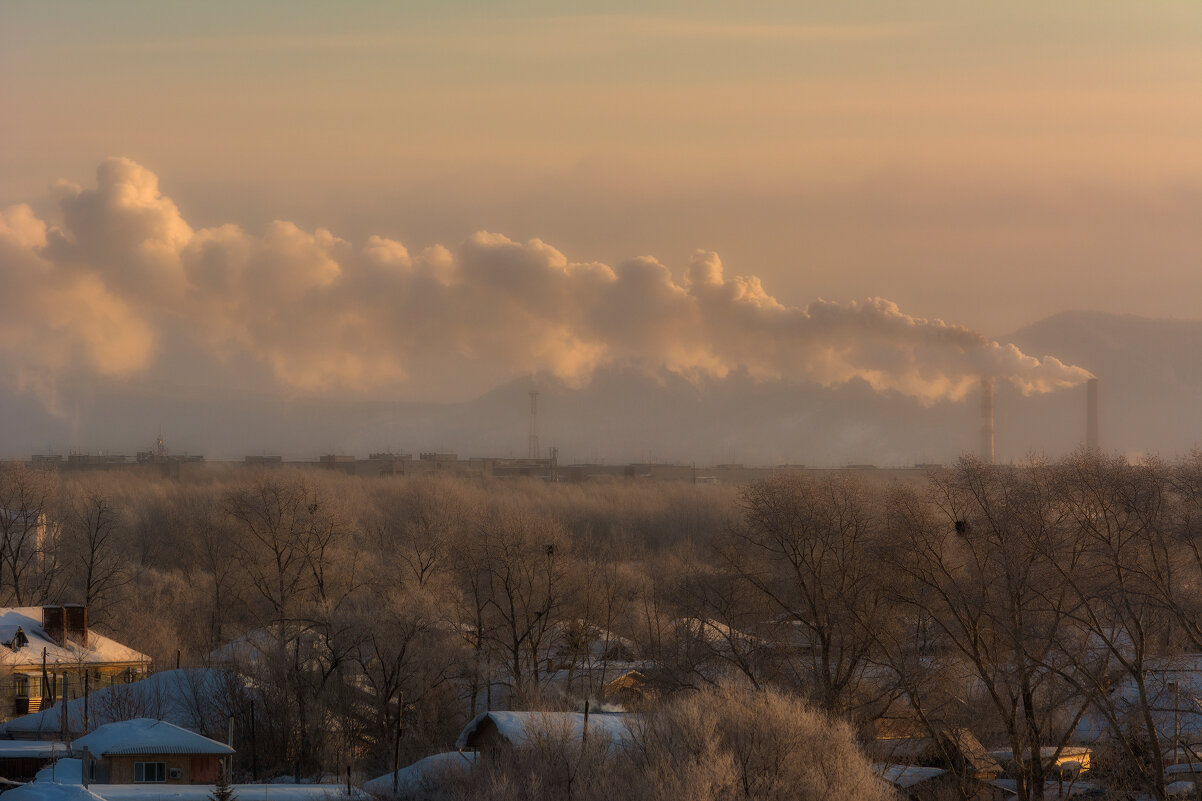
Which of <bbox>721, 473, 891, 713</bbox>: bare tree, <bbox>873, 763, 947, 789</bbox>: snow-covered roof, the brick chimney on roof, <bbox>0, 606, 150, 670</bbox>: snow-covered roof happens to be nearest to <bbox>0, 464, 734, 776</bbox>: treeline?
<bbox>0, 606, 150, 670</bbox>: snow-covered roof

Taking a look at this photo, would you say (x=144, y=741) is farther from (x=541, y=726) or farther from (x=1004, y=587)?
(x=1004, y=587)

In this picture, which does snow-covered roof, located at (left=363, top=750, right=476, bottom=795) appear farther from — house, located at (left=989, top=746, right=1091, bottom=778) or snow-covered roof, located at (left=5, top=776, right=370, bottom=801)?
house, located at (left=989, top=746, right=1091, bottom=778)

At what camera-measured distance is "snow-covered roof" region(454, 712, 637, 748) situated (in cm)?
4196

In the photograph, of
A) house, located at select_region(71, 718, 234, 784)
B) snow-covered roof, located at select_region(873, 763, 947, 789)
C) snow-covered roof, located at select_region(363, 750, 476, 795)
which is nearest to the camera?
snow-covered roof, located at select_region(873, 763, 947, 789)

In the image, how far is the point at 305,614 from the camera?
2670 inches

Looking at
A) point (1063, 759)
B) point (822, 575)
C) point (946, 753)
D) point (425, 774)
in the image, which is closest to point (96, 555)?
point (425, 774)

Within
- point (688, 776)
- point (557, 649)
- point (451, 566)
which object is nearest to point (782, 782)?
point (688, 776)

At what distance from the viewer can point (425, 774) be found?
45688mm

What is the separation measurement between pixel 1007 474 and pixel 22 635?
129 ft

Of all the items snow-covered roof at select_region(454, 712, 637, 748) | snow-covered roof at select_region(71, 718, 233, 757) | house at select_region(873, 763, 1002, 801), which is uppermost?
snow-covered roof at select_region(454, 712, 637, 748)

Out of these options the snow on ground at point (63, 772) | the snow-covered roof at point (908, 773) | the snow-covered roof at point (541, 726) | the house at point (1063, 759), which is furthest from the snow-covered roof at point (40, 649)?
the house at point (1063, 759)

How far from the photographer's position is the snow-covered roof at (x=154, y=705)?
53.5 m

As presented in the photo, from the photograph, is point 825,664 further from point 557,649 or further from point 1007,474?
point 557,649

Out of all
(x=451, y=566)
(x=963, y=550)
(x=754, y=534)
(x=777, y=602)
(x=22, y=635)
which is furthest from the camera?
(x=451, y=566)
